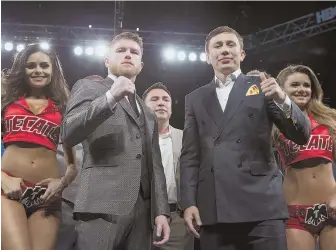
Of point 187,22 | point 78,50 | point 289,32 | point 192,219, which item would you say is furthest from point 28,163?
point 289,32

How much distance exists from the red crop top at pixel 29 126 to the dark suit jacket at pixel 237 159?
2.41 ft

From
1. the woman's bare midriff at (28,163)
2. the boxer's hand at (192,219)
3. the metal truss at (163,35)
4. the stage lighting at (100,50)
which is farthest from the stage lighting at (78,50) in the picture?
the boxer's hand at (192,219)

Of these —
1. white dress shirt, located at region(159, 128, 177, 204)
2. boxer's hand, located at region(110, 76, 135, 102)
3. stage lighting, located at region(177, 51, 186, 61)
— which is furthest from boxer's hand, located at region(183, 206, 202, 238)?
stage lighting, located at region(177, 51, 186, 61)

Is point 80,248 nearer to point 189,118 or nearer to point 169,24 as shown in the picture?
point 189,118

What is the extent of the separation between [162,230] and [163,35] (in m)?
5.46

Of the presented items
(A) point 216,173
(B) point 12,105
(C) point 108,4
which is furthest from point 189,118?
(C) point 108,4

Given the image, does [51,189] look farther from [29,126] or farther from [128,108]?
[128,108]

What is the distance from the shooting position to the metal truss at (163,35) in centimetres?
649

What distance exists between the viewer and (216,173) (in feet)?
6.40

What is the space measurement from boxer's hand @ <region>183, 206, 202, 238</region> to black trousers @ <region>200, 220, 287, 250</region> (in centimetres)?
7

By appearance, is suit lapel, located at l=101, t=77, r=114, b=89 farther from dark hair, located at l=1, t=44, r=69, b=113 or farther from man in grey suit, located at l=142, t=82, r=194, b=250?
man in grey suit, located at l=142, t=82, r=194, b=250

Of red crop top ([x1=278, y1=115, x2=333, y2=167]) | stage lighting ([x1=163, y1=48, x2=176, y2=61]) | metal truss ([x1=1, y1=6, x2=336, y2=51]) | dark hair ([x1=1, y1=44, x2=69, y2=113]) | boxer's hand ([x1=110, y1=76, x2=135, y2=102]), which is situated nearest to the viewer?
boxer's hand ([x1=110, y1=76, x2=135, y2=102])

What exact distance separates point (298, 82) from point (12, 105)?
1.64 meters

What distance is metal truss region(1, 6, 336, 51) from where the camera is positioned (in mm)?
6488
